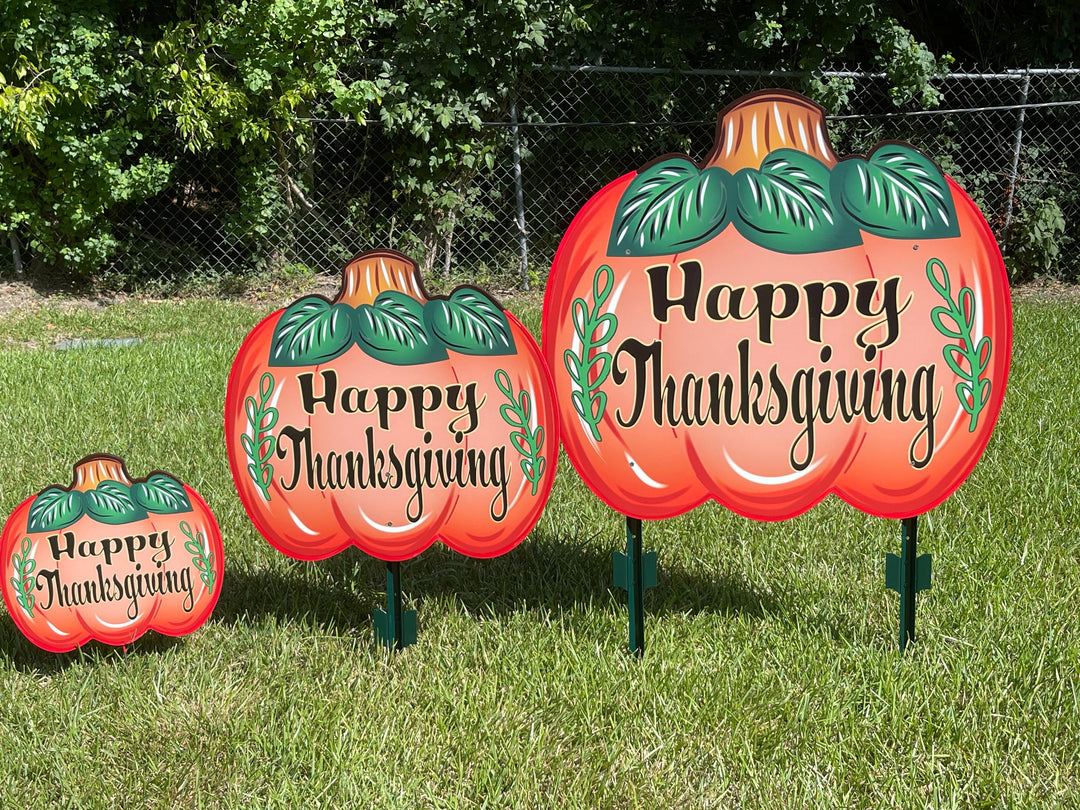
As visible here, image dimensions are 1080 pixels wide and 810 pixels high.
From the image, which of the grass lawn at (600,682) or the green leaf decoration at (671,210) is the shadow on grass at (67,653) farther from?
A: the green leaf decoration at (671,210)

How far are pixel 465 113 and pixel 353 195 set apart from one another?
1260mm

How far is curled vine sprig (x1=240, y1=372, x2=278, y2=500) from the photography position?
2.23 m

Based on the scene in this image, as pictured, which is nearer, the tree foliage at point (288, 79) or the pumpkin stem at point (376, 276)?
the pumpkin stem at point (376, 276)

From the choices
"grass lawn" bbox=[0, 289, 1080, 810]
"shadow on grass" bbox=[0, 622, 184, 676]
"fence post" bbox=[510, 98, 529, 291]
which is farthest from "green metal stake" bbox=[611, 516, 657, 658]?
"fence post" bbox=[510, 98, 529, 291]

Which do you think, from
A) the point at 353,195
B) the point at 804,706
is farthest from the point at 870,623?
the point at 353,195

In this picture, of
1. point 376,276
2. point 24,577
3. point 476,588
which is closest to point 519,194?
point 476,588

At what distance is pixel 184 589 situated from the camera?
2279 millimetres

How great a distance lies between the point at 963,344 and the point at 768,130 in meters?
0.64

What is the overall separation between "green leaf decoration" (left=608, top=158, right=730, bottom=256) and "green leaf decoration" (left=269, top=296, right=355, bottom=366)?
2.08ft

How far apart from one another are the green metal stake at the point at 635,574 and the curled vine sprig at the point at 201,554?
96 cm

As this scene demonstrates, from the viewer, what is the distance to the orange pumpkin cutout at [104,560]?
2180mm

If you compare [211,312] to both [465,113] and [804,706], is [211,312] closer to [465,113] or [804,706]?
[465,113]

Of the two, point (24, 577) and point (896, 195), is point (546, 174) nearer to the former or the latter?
point (896, 195)

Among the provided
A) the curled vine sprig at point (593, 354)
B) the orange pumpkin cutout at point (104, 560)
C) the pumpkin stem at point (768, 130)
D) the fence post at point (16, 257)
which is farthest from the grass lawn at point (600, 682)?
the fence post at point (16, 257)
